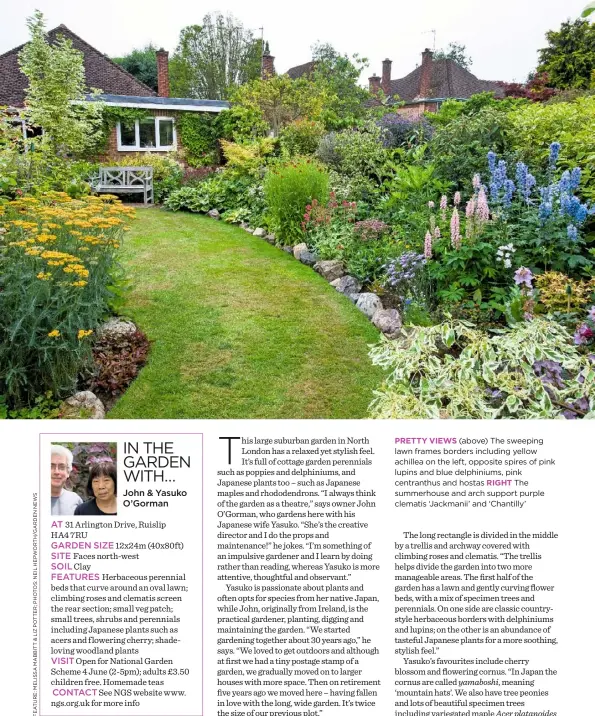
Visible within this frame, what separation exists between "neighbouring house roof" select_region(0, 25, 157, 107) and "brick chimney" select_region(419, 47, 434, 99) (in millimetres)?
2756

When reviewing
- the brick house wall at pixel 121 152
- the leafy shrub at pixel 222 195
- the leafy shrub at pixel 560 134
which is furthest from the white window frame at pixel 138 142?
the leafy shrub at pixel 560 134

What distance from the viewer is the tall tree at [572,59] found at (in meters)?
5.55

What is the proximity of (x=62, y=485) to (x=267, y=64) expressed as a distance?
3178 millimetres

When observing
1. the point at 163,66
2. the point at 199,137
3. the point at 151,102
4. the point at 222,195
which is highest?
the point at 151,102

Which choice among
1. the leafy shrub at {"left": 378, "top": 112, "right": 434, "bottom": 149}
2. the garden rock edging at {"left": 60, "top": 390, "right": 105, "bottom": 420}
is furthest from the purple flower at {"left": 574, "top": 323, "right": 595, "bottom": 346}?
the leafy shrub at {"left": 378, "top": 112, "right": 434, "bottom": 149}

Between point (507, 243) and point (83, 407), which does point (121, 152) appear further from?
point (83, 407)

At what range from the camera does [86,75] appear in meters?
7.73

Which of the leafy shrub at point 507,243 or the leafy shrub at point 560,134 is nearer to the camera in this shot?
the leafy shrub at point 507,243

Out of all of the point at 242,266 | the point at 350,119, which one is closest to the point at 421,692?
the point at 242,266

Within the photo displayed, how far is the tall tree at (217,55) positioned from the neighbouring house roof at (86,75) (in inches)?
63.2

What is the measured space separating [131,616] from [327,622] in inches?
25.4

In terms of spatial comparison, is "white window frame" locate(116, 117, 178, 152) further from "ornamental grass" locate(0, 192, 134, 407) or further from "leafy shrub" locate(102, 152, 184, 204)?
"ornamental grass" locate(0, 192, 134, 407)

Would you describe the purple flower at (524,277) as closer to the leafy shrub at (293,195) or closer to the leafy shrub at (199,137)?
the leafy shrub at (293,195)

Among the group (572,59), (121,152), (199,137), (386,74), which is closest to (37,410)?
(386,74)
